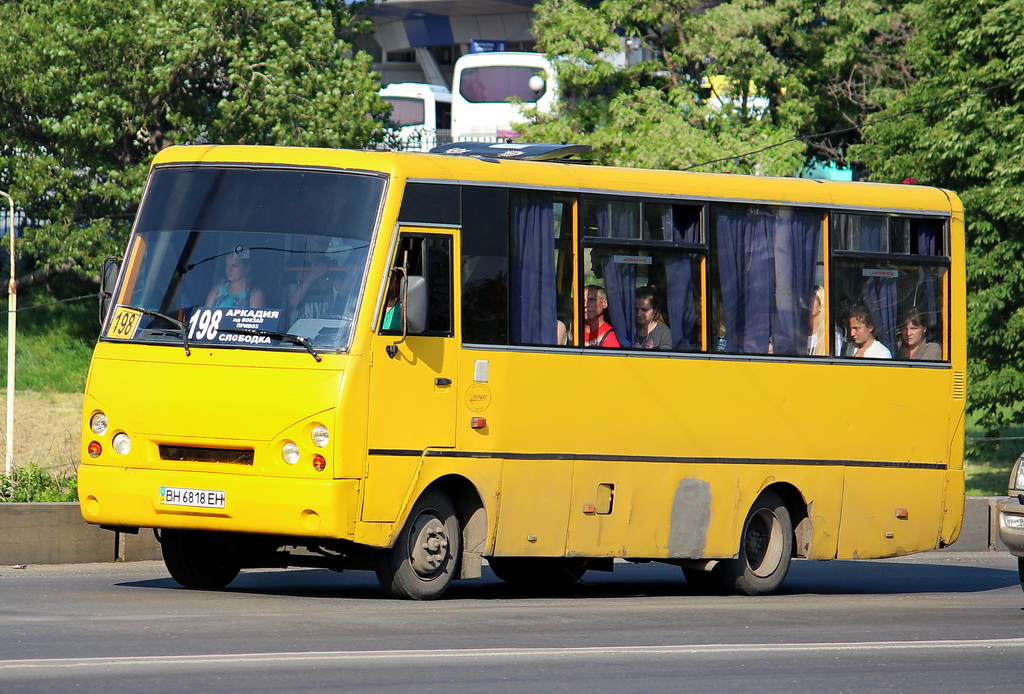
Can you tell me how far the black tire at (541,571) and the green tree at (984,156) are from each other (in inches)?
519

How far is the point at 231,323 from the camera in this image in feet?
38.4

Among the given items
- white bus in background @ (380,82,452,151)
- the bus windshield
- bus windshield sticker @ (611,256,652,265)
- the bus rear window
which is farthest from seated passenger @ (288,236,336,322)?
the bus rear window

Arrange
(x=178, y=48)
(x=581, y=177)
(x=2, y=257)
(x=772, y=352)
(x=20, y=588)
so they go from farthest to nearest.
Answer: (x=2, y=257) < (x=178, y=48) < (x=772, y=352) < (x=581, y=177) < (x=20, y=588)

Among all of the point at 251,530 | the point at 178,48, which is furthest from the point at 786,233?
the point at 178,48

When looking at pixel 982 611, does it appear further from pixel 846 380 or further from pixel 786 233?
pixel 786 233

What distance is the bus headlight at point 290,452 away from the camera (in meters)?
11.4

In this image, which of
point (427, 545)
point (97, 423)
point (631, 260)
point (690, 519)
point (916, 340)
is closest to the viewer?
point (97, 423)

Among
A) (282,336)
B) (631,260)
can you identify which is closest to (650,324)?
(631,260)

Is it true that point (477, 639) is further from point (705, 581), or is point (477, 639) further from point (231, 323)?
point (705, 581)

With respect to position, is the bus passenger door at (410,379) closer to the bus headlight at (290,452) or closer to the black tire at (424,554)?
the black tire at (424,554)

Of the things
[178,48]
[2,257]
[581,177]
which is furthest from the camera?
[2,257]

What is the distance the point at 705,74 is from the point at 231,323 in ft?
97.8

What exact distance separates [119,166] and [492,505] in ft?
78.6

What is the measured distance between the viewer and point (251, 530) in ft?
37.4
